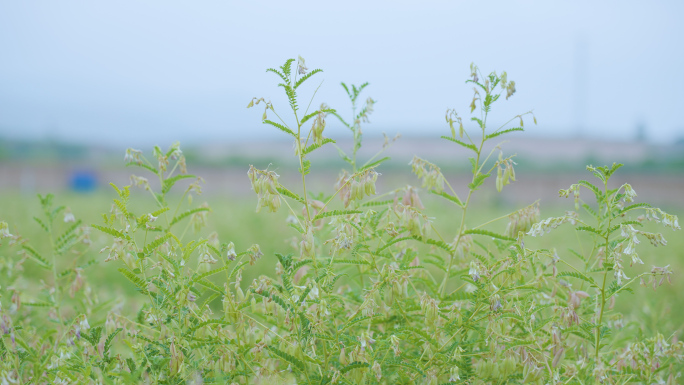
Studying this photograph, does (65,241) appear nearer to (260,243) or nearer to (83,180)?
(260,243)

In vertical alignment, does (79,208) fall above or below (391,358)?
below

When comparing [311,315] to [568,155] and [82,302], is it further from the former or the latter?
[568,155]

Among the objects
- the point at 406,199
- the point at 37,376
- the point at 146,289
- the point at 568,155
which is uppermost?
the point at 406,199

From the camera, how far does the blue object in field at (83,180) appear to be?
1855 centimetres

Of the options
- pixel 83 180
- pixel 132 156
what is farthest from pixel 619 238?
pixel 83 180

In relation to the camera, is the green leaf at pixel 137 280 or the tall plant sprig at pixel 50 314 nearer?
the green leaf at pixel 137 280

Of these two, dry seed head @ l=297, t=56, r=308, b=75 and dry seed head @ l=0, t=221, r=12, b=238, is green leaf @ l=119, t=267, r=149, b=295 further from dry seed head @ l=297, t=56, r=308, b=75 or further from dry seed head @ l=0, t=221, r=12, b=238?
dry seed head @ l=297, t=56, r=308, b=75

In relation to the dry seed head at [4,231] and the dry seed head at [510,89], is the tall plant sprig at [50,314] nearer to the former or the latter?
the dry seed head at [4,231]

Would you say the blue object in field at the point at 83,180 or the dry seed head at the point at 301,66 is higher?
the dry seed head at the point at 301,66

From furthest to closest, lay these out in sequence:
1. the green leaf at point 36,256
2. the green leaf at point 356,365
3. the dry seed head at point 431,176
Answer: the green leaf at point 36,256 → the dry seed head at point 431,176 → the green leaf at point 356,365

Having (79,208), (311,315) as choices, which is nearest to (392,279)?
(311,315)

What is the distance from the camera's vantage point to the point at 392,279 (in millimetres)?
1346

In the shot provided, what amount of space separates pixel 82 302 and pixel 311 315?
3.22 ft

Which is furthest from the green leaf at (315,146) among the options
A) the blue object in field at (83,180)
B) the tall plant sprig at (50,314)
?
the blue object in field at (83,180)
